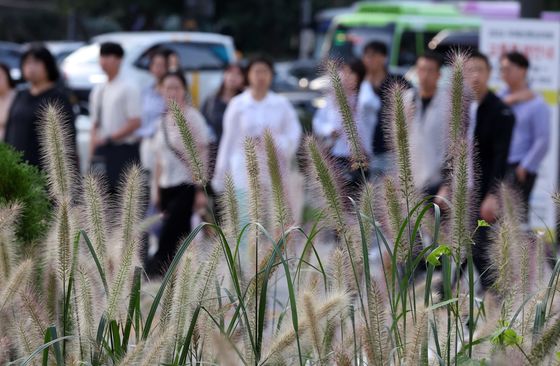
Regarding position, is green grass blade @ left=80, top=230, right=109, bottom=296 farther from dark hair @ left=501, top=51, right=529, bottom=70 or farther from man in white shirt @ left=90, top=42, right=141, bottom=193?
dark hair @ left=501, top=51, right=529, bottom=70

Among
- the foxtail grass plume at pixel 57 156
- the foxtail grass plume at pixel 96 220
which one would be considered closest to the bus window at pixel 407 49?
the foxtail grass plume at pixel 57 156

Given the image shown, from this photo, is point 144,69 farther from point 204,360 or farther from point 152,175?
point 204,360

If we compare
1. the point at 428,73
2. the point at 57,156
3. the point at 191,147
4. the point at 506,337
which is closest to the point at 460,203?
the point at 506,337

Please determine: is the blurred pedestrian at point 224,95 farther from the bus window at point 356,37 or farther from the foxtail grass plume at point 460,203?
the bus window at point 356,37

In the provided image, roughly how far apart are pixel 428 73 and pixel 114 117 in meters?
2.52

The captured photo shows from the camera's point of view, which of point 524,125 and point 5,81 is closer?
point 5,81

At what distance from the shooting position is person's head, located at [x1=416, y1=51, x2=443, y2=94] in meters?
7.36

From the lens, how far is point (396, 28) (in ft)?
80.2

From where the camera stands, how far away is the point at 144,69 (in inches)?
788

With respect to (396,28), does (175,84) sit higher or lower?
higher

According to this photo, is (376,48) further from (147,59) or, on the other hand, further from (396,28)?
(396,28)

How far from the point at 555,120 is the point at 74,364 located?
26.7 feet

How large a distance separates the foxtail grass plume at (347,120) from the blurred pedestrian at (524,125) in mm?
5632

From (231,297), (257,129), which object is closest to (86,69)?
(257,129)
